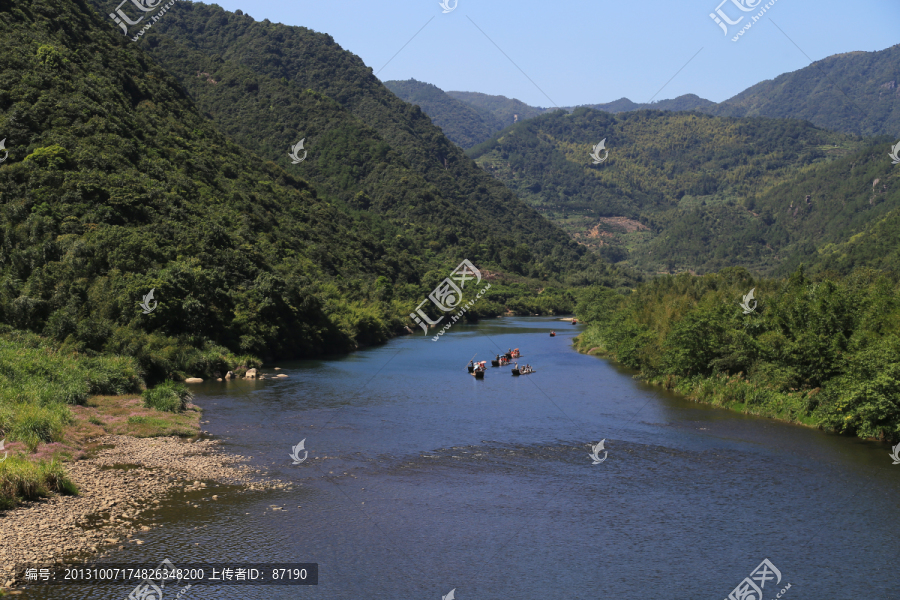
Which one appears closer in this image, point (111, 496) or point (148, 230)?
point (111, 496)

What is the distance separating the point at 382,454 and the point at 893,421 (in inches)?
980

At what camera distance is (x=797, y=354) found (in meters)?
39.4

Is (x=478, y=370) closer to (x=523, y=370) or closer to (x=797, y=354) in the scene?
(x=523, y=370)

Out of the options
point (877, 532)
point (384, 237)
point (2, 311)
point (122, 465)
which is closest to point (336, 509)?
point (122, 465)

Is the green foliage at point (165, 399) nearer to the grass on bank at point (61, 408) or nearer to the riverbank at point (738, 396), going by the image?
the grass on bank at point (61, 408)

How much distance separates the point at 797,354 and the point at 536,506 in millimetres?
21925

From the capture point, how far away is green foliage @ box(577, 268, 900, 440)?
111 feet

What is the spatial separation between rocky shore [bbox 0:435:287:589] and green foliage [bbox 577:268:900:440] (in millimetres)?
28315

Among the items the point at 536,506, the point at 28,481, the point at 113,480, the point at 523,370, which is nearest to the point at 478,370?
the point at 523,370

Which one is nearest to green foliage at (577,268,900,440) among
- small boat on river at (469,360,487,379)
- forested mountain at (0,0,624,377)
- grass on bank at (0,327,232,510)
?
small boat on river at (469,360,487,379)

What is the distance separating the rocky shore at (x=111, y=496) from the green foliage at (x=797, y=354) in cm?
2832

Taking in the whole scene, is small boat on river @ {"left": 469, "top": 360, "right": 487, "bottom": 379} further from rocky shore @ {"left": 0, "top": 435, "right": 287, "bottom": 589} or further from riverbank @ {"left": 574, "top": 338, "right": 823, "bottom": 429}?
rocky shore @ {"left": 0, "top": 435, "right": 287, "bottom": 589}

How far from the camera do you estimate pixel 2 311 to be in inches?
1726

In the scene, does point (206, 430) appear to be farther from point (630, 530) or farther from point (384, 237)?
point (384, 237)
